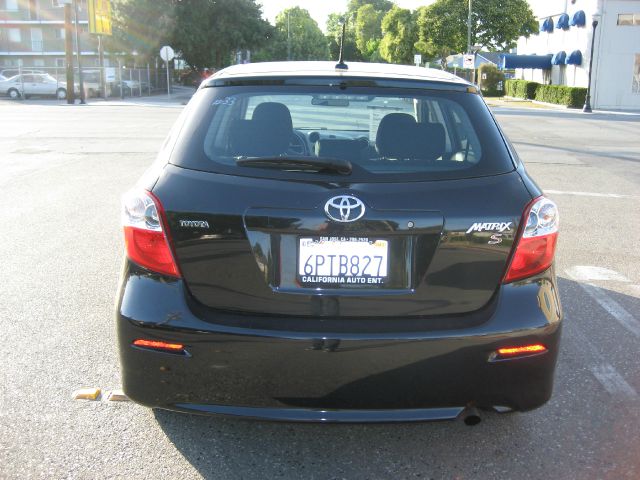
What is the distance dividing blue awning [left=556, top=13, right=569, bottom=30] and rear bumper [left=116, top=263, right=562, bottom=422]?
148 feet

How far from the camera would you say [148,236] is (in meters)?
2.88

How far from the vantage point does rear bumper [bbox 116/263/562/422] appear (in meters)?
2.72

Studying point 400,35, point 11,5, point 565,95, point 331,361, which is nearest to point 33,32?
point 11,5

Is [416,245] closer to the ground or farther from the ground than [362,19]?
closer to the ground

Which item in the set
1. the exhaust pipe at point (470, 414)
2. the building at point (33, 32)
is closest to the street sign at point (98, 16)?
the building at point (33, 32)

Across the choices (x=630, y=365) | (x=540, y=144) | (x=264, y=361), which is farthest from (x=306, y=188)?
(x=540, y=144)

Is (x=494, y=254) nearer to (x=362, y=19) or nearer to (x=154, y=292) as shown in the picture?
(x=154, y=292)

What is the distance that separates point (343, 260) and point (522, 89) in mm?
48250

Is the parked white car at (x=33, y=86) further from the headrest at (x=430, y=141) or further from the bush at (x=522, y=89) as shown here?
the headrest at (x=430, y=141)

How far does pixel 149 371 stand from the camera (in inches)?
112

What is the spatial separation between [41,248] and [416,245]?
5040 millimetres

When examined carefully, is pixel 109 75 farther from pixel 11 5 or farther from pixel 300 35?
pixel 300 35

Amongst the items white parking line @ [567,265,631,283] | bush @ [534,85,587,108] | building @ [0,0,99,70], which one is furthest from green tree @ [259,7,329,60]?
white parking line @ [567,265,631,283]

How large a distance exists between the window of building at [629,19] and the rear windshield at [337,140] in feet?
128
